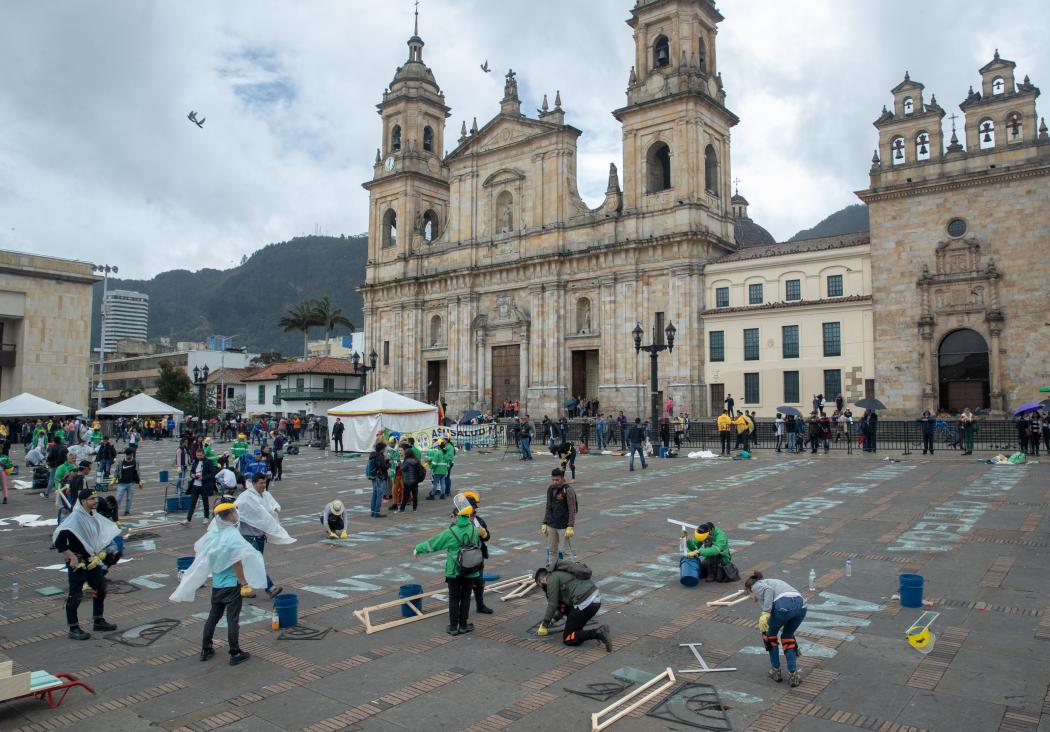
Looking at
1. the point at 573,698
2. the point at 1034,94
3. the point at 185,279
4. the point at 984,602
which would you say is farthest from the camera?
the point at 185,279

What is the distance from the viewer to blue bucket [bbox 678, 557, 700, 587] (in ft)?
31.2

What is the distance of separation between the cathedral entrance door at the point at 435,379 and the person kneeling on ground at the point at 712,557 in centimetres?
4397

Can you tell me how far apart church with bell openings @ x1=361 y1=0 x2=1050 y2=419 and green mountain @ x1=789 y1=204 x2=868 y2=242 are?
5587cm

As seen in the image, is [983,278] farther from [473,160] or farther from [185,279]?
[185,279]

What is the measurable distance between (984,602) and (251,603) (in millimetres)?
8835

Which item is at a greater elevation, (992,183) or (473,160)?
(473,160)

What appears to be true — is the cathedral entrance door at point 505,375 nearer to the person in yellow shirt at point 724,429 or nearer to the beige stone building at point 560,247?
the beige stone building at point 560,247

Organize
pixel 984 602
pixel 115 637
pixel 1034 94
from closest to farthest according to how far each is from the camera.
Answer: pixel 115 637, pixel 984 602, pixel 1034 94

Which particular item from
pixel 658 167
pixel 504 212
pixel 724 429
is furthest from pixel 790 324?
pixel 504 212

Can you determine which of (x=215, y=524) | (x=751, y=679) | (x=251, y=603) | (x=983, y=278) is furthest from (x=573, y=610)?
(x=983, y=278)

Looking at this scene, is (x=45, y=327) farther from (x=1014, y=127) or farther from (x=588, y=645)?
(x=1014, y=127)

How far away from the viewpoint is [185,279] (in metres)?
198

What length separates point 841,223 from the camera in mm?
108625

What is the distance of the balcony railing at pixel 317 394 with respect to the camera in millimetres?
61281
